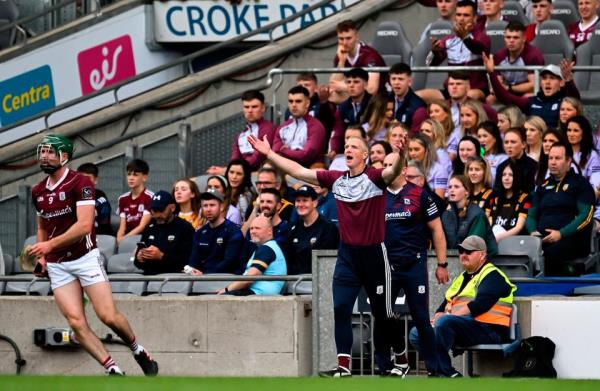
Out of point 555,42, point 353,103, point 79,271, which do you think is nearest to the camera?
point 79,271

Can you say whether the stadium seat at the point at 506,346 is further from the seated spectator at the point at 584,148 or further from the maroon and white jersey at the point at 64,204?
the maroon and white jersey at the point at 64,204

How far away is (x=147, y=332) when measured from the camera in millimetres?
15352

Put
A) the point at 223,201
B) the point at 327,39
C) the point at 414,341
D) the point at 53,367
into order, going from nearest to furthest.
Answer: the point at 414,341, the point at 53,367, the point at 223,201, the point at 327,39

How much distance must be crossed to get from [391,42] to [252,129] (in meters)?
2.63

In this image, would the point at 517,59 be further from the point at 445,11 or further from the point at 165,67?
the point at 165,67

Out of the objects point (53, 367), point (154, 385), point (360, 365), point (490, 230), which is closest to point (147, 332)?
point (53, 367)

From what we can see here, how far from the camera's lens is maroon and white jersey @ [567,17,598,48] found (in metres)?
19.9

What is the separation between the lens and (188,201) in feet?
56.5

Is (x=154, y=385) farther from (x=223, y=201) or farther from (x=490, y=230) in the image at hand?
(x=223, y=201)

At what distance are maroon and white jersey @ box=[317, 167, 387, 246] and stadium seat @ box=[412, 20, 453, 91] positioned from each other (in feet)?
22.3

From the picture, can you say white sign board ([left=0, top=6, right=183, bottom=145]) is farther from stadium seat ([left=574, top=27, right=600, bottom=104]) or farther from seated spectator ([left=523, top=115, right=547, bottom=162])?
seated spectator ([left=523, top=115, right=547, bottom=162])

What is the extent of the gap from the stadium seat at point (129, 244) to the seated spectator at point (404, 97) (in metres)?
3.11

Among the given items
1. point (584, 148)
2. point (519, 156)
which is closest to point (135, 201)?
point (519, 156)

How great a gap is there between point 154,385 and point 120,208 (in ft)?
25.6
